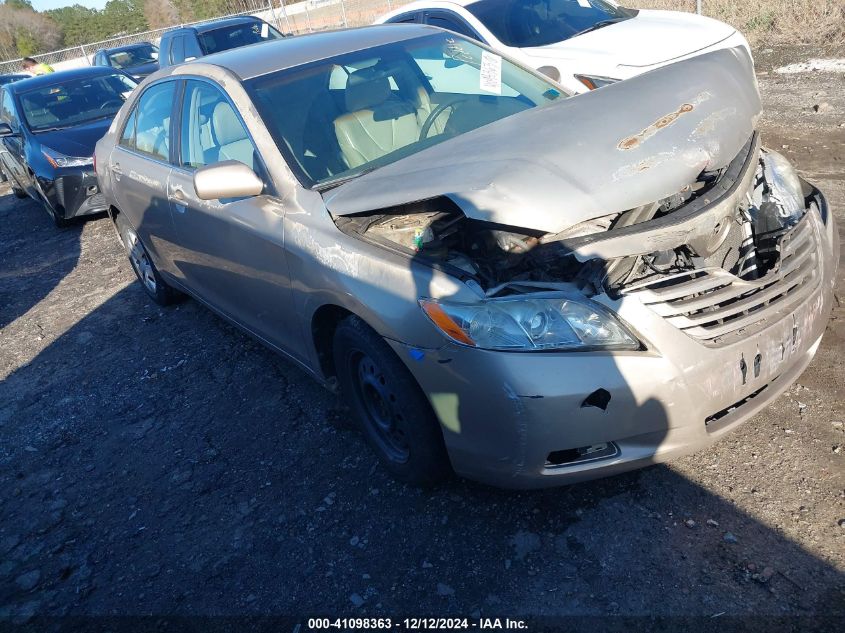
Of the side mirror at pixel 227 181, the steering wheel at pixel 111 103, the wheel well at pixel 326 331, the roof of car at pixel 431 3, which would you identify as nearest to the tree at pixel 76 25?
the steering wheel at pixel 111 103

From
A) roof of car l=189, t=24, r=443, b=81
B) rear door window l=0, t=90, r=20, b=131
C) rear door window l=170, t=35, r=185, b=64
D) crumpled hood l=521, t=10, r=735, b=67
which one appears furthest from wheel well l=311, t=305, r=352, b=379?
rear door window l=170, t=35, r=185, b=64

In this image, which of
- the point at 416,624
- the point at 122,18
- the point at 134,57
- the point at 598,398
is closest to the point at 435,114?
the point at 598,398

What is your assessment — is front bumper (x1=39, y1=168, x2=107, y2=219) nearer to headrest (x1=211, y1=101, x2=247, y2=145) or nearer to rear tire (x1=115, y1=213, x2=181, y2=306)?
rear tire (x1=115, y1=213, x2=181, y2=306)

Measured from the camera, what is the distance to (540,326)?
2.30 m

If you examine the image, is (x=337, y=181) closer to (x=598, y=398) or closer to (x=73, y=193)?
(x=598, y=398)

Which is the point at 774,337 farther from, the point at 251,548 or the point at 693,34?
the point at 693,34

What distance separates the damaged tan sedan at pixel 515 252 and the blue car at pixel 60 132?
5.12 m

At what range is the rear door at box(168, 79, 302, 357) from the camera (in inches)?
128

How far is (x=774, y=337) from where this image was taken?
248 centimetres

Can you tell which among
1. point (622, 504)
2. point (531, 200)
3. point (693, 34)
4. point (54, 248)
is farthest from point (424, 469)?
point (54, 248)

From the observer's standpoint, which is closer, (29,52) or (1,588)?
(1,588)

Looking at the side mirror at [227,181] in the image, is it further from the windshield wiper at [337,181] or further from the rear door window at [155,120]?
the rear door window at [155,120]

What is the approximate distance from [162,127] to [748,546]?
387 cm

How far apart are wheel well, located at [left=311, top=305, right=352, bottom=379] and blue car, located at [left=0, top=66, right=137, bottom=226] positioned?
6.08 metres
